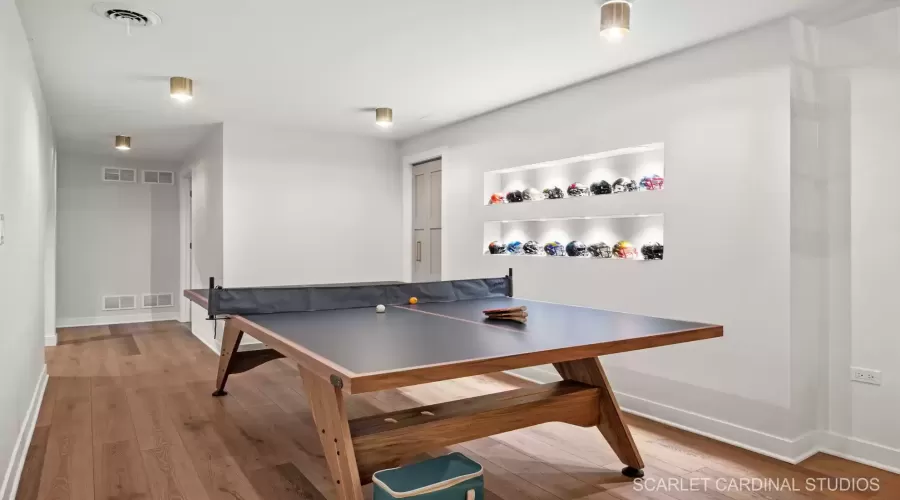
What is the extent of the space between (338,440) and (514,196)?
2963mm

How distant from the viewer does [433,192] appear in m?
5.77

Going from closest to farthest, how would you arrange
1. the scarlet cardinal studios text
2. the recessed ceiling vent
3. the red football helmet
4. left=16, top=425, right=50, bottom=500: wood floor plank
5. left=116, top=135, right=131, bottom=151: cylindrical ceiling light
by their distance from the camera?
left=16, top=425, right=50, bottom=500: wood floor plank, the scarlet cardinal studios text, the recessed ceiling vent, the red football helmet, left=116, top=135, right=131, bottom=151: cylindrical ceiling light

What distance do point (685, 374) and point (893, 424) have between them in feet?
3.16

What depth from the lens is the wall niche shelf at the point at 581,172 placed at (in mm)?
3641

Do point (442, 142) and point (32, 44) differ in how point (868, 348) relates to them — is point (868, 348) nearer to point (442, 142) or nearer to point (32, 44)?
point (442, 142)

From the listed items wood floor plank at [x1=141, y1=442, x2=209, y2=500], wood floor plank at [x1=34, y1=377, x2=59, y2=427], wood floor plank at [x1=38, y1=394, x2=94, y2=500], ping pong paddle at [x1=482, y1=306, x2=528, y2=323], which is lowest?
wood floor plank at [x1=141, y1=442, x2=209, y2=500]

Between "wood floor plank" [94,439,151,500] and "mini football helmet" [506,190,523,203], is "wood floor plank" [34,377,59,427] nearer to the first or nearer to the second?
"wood floor plank" [94,439,151,500]

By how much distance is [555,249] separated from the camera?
4.22m

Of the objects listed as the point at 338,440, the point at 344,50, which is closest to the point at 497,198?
the point at 344,50

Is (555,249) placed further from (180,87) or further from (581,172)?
(180,87)

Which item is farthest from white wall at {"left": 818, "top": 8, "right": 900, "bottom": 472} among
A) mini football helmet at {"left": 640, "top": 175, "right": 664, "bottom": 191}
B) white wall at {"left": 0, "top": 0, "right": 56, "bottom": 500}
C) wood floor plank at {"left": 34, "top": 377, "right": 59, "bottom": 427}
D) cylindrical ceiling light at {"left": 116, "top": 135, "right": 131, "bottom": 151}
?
cylindrical ceiling light at {"left": 116, "top": 135, "right": 131, "bottom": 151}

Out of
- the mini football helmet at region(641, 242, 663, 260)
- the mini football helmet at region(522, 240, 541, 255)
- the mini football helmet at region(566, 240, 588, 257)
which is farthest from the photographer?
the mini football helmet at region(522, 240, 541, 255)

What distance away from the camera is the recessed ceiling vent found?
263 centimetres

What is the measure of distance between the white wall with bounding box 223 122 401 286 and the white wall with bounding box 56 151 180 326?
3.03 meters
